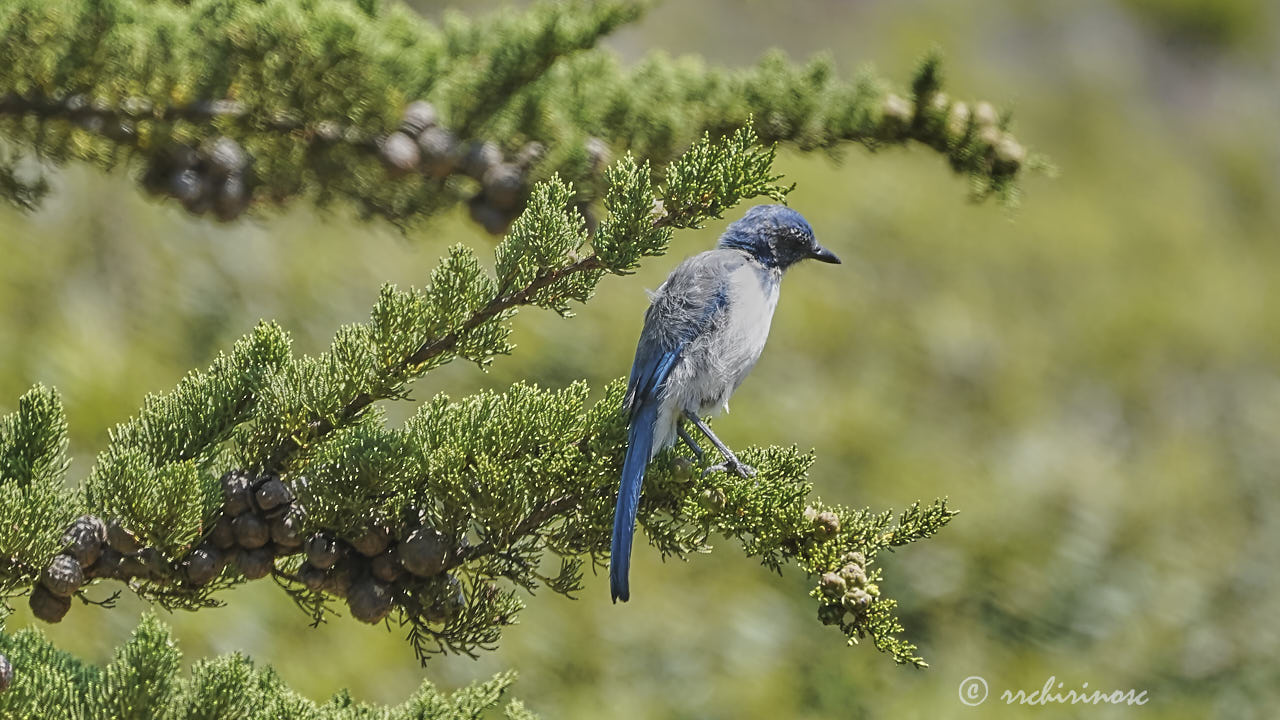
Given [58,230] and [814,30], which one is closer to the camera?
[58,230]

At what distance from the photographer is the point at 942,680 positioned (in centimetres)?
512

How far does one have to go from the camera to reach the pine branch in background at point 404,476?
170 cm

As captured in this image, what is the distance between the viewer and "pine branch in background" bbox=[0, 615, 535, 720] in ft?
5.75

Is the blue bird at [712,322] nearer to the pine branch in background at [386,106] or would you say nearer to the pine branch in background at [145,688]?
the pine branch in background at [386,106]

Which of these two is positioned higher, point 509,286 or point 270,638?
point 509,286

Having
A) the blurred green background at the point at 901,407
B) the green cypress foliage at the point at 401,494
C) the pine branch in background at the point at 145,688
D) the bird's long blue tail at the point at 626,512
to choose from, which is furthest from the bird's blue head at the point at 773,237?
the pine branch in background at the point at 145,688

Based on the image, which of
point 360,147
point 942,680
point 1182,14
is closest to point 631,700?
point 942,680

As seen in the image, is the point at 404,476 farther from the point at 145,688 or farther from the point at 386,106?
the point at 386,106

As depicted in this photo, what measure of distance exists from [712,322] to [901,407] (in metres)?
4.43

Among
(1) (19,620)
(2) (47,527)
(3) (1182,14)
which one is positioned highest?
(3) (1182,14)

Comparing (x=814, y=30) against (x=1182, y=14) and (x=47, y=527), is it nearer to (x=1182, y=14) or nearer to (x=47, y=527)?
(x=1182, y=14)

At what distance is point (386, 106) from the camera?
2.66 m

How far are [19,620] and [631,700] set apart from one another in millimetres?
2264

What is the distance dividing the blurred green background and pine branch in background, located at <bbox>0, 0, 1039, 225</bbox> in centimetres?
28
